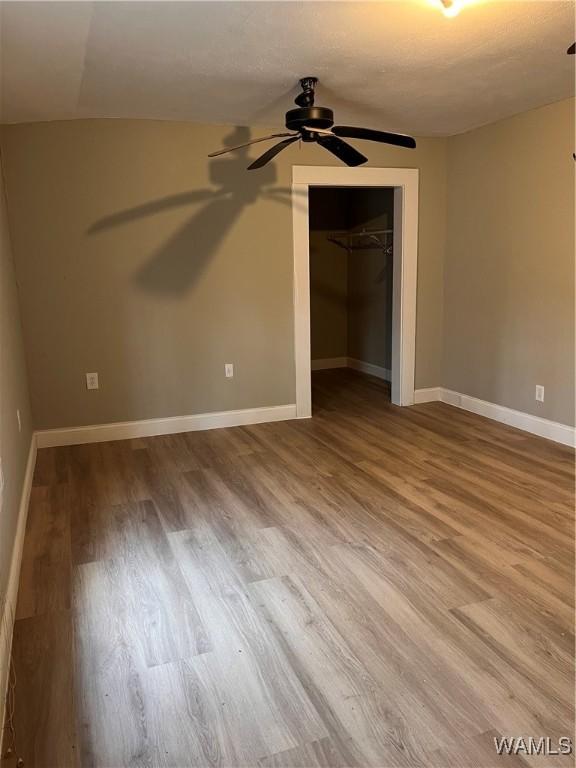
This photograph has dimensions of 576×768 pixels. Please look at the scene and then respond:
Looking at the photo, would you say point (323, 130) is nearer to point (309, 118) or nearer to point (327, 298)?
point (309, 118)

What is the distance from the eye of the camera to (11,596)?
2154 mm

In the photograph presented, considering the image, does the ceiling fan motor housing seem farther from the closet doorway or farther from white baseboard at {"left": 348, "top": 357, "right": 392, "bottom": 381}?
white baseboard at {"left": 348, "top": 357, "right": 392, "bottom": 381}

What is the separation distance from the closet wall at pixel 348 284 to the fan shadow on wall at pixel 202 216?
85.0 inches

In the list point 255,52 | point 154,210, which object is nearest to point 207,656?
point 255,52

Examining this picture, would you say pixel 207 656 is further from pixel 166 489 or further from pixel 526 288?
pixel 526 288

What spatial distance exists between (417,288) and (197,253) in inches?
80.6

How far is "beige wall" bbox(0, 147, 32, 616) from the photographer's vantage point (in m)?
2.30

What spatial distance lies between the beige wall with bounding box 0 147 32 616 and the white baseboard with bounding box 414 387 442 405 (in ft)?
11.1

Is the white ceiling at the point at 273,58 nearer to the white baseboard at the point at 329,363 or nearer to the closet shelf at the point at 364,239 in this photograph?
the closet shelf at the point at 364,239

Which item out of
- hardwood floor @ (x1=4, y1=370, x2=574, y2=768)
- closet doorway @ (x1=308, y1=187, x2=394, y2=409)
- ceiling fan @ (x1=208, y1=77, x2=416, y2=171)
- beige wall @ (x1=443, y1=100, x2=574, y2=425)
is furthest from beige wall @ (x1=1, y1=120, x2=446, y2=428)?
closet doorway @ (x1=308, y1=187, x2=394, y2=409)

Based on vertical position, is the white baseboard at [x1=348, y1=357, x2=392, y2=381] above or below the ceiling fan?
below

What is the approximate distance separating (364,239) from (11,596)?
5359 mm

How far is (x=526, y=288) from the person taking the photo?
4.18 metres

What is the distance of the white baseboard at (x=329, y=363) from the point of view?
6981 millimetres
